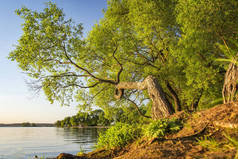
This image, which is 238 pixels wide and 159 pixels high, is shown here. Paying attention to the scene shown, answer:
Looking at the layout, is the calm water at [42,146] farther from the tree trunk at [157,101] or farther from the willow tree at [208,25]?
the willow tree at [208,25]

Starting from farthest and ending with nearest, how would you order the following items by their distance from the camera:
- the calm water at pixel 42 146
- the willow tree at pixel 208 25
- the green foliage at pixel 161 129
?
the calm water at pixel 42 146, the willow tree at pixel 208 25, the green foliage at pixel 161 129

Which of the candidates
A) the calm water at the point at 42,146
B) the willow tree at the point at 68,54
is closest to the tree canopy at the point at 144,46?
the willow tree at the point at 68,54

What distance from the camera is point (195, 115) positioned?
613 cm

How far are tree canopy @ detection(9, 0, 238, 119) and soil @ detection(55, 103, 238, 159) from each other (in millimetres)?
4167

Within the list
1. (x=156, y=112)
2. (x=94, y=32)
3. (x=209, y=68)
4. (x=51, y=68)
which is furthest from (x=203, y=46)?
(x=51, y=68)

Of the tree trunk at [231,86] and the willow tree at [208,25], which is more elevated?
the willow tree at [208,25]

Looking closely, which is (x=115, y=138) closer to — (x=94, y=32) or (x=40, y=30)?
(x=40, y=30)

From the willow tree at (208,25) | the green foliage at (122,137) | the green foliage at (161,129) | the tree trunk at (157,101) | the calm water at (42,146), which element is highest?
the willow tree at (208,25)

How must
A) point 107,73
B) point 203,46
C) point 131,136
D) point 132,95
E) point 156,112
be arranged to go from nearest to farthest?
point 131,136 → point 156,112 → point 203,46 → point 107,73 → point 132,95

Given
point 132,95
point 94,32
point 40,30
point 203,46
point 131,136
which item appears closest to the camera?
point 131,136

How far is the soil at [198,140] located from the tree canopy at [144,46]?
417 cm

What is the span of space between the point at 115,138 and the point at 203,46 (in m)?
6.51

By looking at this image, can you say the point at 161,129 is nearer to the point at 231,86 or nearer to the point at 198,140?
the point at 198,140

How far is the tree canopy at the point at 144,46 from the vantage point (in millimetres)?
8695
